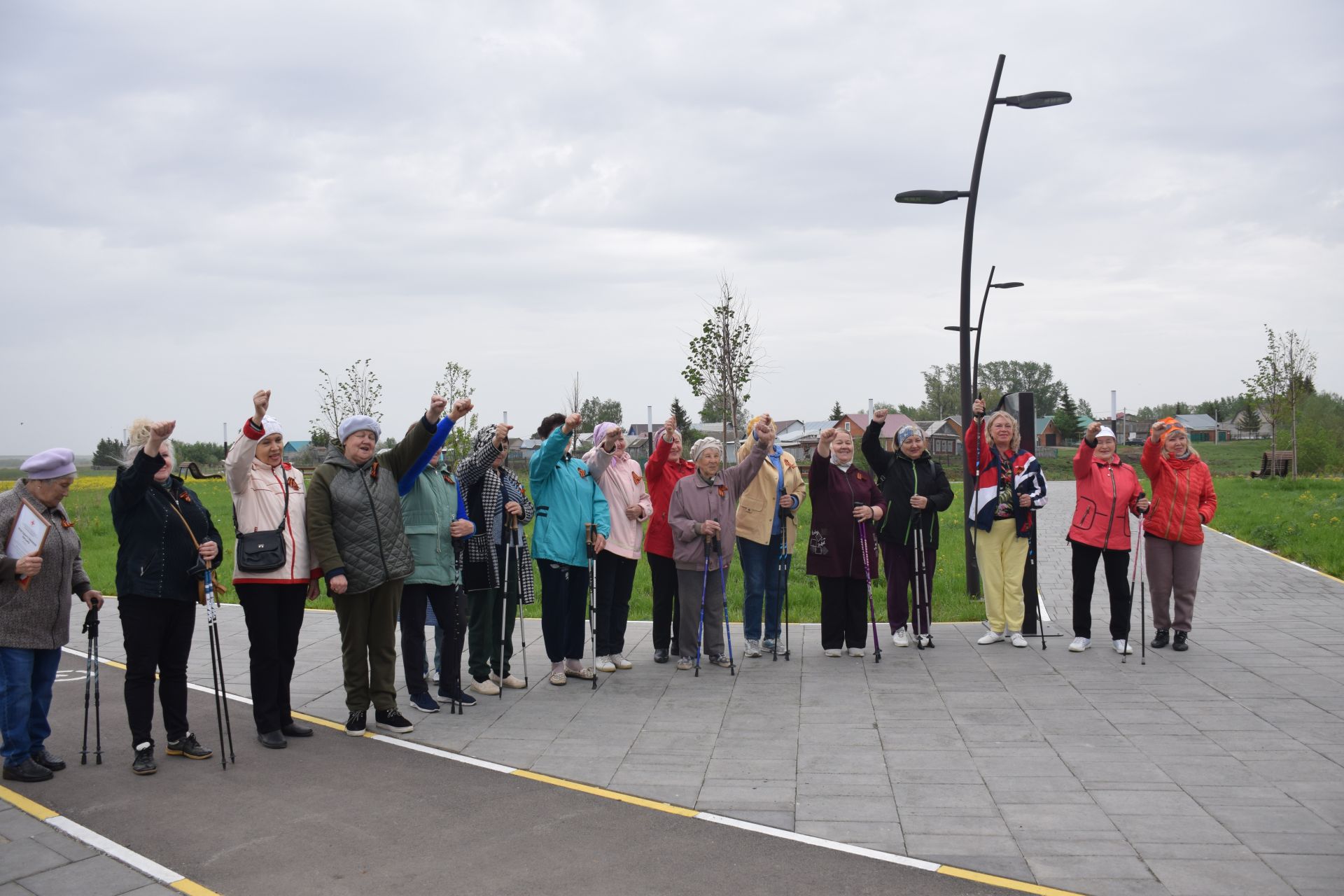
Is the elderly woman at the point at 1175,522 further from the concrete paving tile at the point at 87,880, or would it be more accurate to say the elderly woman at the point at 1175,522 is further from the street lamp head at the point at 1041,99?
the concrete paving tile at the point at 87,880

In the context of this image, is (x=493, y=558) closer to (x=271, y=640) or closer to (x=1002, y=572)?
(x=271, y=640)

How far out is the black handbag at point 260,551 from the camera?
242 inches

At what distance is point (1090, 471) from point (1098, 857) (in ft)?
16.4

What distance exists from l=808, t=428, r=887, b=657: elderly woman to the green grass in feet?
26.9

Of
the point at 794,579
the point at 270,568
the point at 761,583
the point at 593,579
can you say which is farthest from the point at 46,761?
the point at 794,579

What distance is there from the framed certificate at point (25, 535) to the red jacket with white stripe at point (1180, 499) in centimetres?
798

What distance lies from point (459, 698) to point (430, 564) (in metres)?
1.00

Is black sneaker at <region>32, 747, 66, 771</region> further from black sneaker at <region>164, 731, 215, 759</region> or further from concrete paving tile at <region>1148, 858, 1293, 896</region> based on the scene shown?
concrete paving tile at <region>1148, 858, 1293, 896</region>

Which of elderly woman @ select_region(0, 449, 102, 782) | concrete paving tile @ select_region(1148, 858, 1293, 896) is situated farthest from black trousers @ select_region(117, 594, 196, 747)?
concrete paving tile @ select_region(1148, 858, 1293, 896)

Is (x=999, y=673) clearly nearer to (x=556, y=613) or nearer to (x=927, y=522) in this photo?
(x=927, y=522)

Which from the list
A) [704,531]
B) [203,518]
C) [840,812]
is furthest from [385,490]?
[840,812]

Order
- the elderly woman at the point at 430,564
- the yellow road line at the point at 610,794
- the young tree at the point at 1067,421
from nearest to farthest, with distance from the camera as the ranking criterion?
the yellow road line at the point at 610,794
the elderly woman at the point at 430,564
the young tree at the point at 1067,421

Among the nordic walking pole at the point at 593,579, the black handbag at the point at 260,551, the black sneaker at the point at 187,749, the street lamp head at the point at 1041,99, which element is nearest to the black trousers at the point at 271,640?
the black handbag at the point at 260,551

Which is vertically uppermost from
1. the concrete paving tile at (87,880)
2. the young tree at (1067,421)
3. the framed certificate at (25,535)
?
the young tree at (1067,421)
